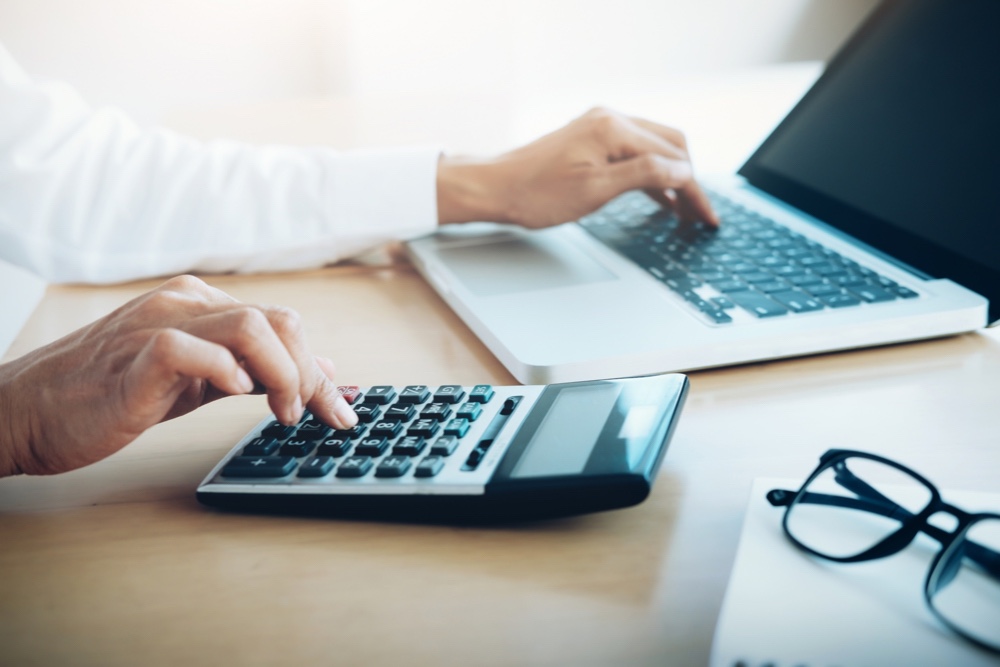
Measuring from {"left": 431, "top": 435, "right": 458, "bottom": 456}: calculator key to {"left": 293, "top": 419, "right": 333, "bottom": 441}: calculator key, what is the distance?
6 centimetres

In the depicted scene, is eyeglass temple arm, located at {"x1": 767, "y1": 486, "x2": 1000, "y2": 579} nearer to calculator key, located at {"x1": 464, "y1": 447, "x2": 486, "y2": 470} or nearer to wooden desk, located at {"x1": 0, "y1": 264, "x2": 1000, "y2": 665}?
wooden desk, located at {"x1": 0, "y1": 264, "x2": 1000, "y2": 665}

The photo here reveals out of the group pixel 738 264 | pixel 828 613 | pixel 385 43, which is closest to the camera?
pixel 828 613

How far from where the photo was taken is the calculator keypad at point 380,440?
0.43 meters

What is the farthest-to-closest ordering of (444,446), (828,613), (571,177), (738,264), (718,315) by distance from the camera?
(571,177)
(738,264)
(718,315)
(444,446)
(828,613)

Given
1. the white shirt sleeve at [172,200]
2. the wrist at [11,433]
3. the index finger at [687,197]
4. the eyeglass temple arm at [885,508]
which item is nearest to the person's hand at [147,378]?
the wrist at [11,433]

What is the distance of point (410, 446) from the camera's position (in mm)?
444

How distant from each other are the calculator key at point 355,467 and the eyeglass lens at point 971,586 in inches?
9.5

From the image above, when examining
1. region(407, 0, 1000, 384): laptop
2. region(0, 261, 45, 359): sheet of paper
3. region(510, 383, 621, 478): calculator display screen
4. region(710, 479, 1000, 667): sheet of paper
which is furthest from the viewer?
region(0, 261, 45, 359): sheet of paper

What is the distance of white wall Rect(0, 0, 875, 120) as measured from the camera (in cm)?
181

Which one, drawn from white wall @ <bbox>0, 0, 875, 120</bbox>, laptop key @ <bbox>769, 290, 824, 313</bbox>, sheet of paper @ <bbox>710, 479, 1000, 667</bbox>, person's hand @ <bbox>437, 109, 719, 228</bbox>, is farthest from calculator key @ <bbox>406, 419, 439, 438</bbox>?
white wall @ <bbox>0, 0, 875, 120</bbox>

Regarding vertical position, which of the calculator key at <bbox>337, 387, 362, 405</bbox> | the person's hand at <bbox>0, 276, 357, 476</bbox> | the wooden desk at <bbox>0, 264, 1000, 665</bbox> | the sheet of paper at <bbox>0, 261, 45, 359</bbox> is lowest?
the sheet of paper at <bbox>0, 261, 45, 359</bbox>

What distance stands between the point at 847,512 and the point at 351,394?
263 mm

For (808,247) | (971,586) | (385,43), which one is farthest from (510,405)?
(385,43)

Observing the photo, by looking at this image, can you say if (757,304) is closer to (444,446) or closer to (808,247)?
(808,247)
